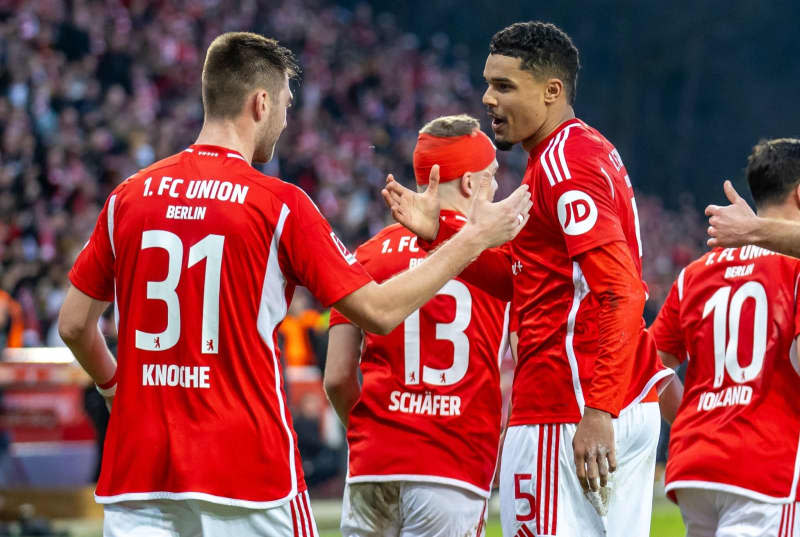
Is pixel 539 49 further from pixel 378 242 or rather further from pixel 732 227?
pixel 378 242

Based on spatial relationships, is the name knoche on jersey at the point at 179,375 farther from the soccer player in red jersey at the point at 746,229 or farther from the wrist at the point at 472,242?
the soccer player in red jersey at the point at 746,229

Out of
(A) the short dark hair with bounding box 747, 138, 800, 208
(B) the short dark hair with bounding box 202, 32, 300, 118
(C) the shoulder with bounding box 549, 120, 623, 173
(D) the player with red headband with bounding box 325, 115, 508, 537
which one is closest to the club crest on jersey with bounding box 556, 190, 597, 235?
(C) the shoulder with bounding box 549, 120, 623, 173

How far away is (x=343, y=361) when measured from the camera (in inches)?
199

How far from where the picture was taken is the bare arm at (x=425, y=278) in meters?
3.67

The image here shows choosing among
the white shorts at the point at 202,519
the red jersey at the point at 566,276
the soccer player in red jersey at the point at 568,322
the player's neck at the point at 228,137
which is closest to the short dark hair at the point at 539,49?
the soccer player in red jersey at the point at 568,322

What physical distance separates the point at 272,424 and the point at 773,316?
2197 mm

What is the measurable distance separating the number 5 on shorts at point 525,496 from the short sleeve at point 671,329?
139 centimetres

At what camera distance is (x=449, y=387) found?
4766 mm

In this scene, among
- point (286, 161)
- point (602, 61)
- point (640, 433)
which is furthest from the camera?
point (602, 61)

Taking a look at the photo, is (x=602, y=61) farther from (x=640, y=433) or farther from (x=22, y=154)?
(x=640, y=433)

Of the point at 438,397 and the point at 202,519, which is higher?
the point at 438,397

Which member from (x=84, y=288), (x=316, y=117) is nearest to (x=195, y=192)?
(x=84, y=288)

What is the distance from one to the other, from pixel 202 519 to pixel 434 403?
1.38 m

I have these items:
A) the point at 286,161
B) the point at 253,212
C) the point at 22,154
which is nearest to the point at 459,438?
the point at 253,212
